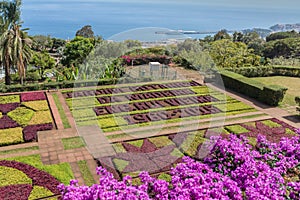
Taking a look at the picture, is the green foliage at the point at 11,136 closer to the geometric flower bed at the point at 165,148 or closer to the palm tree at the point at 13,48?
the geometric flower bed at the point at 165,148

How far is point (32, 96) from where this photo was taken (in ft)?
55.5

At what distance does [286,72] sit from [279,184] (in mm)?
22773

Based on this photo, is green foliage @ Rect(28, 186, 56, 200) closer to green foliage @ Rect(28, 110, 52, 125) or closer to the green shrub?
green foliage @ Rect(28, 110, 52, 125)

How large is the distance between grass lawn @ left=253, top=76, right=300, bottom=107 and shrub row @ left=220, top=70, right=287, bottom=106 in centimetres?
105

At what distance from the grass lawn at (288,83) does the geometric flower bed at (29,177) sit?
14278 millimetres

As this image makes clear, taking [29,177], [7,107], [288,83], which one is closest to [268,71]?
[288,83]

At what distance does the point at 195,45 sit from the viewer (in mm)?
29906

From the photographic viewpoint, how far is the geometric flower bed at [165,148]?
32.1ft

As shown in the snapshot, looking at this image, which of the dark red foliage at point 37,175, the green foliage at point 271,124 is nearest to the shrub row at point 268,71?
the green foliage at point 271,124

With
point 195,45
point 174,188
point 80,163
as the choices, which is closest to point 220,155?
point 174,188

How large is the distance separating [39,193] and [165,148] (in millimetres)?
5022

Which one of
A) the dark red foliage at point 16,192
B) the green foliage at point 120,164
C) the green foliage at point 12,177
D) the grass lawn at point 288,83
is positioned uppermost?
the grass lawn at point 288,83

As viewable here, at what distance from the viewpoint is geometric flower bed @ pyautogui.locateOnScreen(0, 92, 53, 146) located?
11.9 meters

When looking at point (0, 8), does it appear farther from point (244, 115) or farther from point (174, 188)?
point (174, 188)
